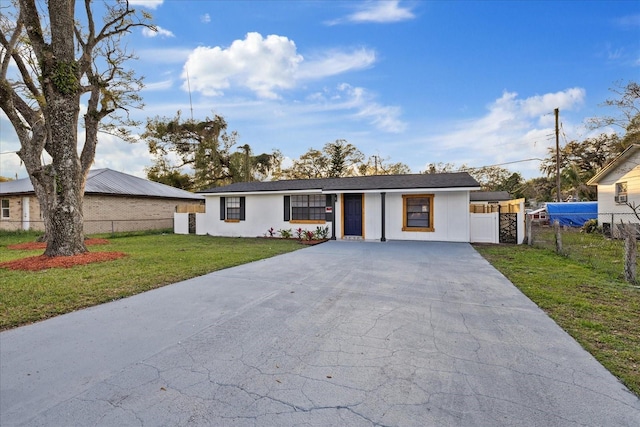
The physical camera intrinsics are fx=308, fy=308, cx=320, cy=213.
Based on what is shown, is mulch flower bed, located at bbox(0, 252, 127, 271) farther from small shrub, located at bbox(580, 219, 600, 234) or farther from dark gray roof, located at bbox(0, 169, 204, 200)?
small shrub, located at bbox(580, 219, 600, 234)

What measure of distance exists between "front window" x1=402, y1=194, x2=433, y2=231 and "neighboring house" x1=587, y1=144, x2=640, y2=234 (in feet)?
24.6

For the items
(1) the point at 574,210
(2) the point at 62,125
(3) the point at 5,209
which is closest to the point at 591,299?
(2) the point at 62,125

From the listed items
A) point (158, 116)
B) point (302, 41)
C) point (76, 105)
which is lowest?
point (76, 105)

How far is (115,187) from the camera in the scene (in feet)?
61.8

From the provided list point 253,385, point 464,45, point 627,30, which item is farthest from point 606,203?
point 253,385

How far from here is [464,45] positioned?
1222cm

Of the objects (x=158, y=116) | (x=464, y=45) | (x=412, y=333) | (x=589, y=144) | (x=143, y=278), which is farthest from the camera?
(x=158, y=116)

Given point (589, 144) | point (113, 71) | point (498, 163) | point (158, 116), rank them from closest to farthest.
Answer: point (113, 71)
point (589, 144)
point (158, 116)
point (498, 163)

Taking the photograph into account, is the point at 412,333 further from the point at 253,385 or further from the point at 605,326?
the point at 605,326

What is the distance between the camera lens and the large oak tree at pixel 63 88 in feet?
26.8

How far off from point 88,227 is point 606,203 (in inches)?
1065

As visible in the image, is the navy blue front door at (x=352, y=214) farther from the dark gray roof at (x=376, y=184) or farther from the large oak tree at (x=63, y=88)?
the large oak tree at (x=63, y=88)

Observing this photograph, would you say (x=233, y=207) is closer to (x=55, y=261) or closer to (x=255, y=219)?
(x=255, y=219)

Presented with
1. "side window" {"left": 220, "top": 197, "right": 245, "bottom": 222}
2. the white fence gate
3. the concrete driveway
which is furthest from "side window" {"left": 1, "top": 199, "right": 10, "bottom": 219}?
the white fence gate
